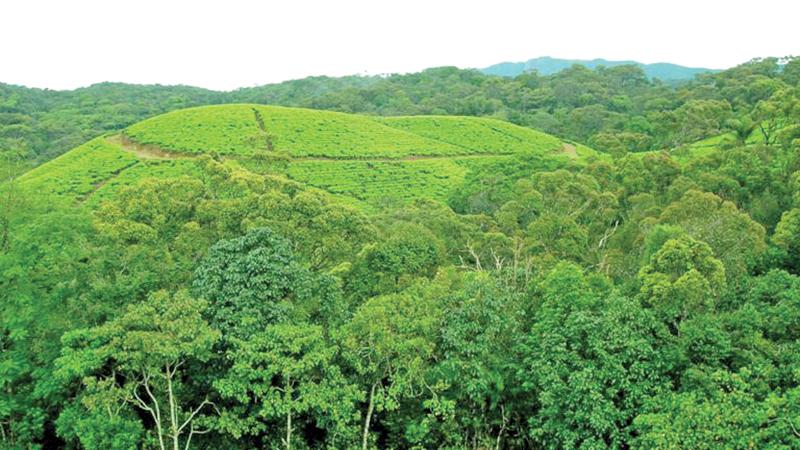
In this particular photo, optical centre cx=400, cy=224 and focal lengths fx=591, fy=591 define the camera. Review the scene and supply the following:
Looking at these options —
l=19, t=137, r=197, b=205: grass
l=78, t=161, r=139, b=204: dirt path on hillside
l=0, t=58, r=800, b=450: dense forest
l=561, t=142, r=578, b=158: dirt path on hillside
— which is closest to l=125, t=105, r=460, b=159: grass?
l=19, t=137, r=197, b=205: grass

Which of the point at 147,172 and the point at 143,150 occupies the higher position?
the point at 143,150

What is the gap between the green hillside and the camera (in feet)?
173

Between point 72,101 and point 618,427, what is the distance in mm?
159017

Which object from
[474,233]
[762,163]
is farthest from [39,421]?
[762,163]

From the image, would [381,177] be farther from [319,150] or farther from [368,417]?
[368,417]

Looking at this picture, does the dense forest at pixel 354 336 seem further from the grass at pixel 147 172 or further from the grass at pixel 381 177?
the grass at pixel 381 177

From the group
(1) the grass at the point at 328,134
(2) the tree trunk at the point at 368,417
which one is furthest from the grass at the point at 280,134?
(2) the tree trunk at the point at 368,417

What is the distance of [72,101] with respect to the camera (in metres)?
144

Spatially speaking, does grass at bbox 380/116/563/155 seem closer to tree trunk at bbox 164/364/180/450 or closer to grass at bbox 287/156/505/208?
grass at bbox 287/156/505/208

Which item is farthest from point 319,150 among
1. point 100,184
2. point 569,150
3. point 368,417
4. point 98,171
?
point 368,417

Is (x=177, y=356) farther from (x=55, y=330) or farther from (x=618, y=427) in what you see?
(x=618, y=427)

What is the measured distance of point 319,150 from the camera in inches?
2527

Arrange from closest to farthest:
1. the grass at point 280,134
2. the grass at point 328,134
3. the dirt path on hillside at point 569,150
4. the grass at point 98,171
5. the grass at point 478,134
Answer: the grass at point 98,171
the grass at point 280,134
the grass at point 328,134
the dirt path on hillside at point 569,150
the grass at point 478,134

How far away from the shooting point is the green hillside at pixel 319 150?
52.7 m
